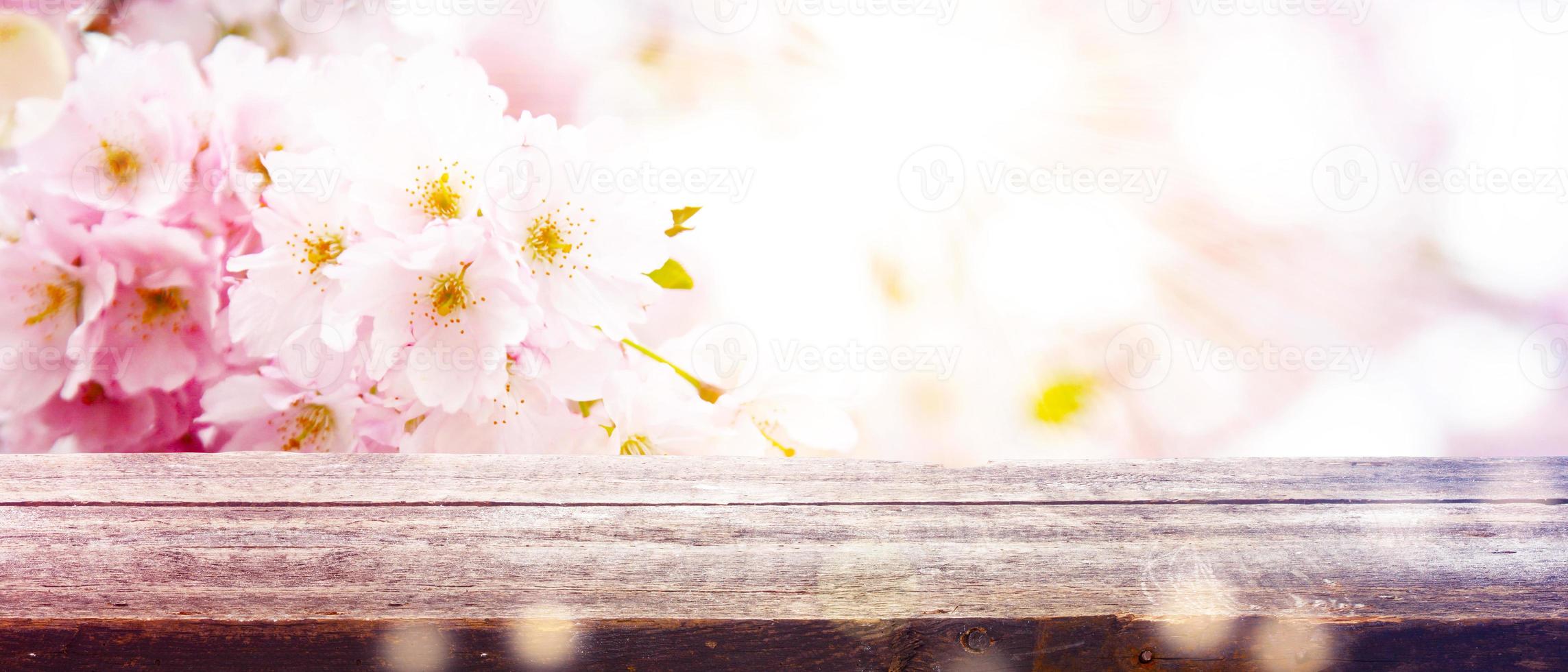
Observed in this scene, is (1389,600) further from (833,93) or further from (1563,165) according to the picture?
(1563,165)

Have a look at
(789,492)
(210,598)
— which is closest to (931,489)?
(789,492)

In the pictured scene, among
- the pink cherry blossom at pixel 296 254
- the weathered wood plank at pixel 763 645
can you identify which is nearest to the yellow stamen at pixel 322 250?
the pink cherry blossom at pixel 296 254

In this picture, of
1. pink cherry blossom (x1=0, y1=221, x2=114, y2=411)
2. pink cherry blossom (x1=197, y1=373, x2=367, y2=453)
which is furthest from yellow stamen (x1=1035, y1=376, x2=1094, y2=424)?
pink cherry blossom (x1=0, y1=221, x2=114, y2=411)

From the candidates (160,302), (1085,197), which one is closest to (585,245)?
(160,302)

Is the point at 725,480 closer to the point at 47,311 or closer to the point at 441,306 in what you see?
the point at 441,306

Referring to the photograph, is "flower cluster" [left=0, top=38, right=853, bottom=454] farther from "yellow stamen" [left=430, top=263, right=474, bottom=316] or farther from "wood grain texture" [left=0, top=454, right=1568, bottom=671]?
"wood grain texture" [left=0, top=454, right=1568, bottom=671]

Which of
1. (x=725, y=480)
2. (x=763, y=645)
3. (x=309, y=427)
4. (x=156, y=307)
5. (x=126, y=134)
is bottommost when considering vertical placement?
(x=763, y=645)
